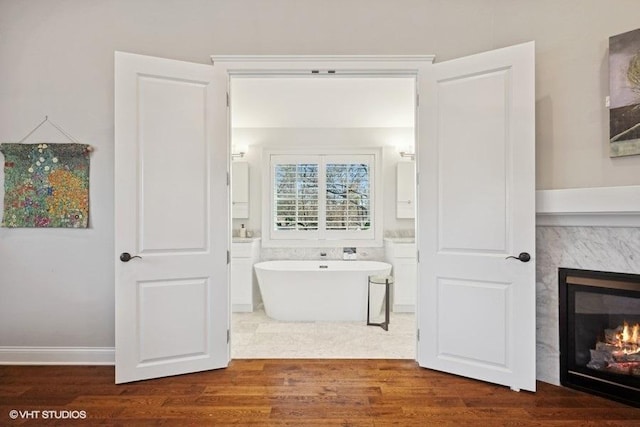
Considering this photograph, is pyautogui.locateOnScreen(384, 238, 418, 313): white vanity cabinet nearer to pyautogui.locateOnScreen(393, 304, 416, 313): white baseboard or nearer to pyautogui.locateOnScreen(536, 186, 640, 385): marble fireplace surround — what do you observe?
pyautogui.locateOnScreen(393, 304, 416, 313): white baseboard

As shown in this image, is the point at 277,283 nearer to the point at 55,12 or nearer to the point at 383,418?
the point at 383,418

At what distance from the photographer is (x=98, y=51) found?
2684 millimetres

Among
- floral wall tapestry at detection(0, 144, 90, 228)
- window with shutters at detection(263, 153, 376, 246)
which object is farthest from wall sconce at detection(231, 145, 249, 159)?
floral wall tapestry at detection(0, 144, 90, 228)

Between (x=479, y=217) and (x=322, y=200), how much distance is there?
9.79ft

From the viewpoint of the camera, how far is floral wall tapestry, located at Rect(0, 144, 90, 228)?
263 cm

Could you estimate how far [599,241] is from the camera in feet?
7.30

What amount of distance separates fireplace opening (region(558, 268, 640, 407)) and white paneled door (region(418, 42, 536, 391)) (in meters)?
0.30

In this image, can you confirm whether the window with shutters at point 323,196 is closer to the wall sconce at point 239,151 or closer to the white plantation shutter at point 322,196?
the white plantation shutter at point 322,196

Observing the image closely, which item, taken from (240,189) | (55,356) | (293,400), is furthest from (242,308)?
(293,400)

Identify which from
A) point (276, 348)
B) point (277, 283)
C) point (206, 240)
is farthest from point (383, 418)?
point (277, 283)

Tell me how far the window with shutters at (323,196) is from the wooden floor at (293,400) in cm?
267

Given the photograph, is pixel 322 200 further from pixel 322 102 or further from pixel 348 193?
pixel 322 102

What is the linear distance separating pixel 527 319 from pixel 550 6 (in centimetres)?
222

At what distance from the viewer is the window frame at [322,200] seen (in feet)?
16.7
